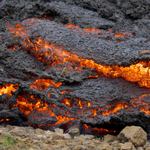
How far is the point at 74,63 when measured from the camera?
3.51m

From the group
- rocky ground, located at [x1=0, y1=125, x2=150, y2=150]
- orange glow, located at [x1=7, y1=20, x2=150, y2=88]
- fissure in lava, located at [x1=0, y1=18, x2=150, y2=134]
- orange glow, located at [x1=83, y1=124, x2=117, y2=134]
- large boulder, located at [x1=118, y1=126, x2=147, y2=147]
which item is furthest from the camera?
orange glow, located at [x1=7, y1=20, x2=150, y2=88]

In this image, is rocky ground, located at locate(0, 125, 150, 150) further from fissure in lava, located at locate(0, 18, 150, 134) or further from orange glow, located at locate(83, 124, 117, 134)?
fissure in lava, located at locate(0, 18, 150, 134)

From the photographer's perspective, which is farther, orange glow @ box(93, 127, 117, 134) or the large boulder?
orange glow @ box(93, 127, 117, 134)

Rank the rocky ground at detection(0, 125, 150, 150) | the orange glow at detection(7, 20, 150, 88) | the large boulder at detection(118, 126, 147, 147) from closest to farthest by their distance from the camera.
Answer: the rocky ground at detection(0, 125, 150, 150), the large boulder at detection(118, 126, 147, 147), the orange glow at detection(7, 20, 150, 88)

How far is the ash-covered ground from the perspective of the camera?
313cm

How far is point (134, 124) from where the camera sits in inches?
105

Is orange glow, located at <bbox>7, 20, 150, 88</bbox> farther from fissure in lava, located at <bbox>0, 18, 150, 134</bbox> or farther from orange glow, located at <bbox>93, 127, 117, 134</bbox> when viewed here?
orange glow, located at <bbox>93, 127, 117, 134</bbox>

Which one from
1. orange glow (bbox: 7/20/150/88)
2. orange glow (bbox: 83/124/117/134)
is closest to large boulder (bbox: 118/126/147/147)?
orange glow (bbox: 83/124/117/134)

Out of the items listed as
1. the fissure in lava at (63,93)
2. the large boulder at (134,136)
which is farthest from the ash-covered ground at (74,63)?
the large boulder at (134,136)

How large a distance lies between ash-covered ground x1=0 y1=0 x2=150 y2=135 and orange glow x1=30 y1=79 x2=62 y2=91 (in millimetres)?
20

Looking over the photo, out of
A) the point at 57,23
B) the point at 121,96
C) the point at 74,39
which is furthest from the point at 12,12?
the point at 121,96

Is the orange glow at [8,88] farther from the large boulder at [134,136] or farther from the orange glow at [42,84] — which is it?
the large boulder at [134,136]

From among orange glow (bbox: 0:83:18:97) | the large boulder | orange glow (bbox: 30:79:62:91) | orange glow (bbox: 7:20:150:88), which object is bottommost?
the large boulder

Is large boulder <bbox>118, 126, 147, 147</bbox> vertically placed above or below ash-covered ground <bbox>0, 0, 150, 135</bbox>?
below
